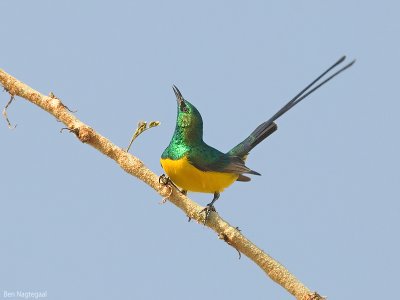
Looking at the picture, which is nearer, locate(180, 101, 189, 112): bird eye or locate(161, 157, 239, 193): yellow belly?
locate(161, 157, 239, 193): yellow belly

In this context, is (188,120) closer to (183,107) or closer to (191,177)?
(183,107)

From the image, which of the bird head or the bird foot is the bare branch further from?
the bird head

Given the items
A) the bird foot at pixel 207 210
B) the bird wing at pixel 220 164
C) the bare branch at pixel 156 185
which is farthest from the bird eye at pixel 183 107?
the bird foot at pixel 207 210

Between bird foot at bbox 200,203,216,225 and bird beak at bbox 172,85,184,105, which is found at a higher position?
bird beak at bbox 172,85,184,105

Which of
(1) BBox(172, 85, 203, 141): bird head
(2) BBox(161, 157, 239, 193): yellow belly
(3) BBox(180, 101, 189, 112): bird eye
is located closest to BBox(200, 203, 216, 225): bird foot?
(2) BBox(161, 157, 239, 193): yellow belly

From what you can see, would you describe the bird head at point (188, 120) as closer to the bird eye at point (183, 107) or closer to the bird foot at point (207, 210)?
the bird eye at point (183, 107)

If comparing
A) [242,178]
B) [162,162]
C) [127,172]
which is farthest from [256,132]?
[127,172]

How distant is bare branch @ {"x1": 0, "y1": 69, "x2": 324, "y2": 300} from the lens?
221 inches

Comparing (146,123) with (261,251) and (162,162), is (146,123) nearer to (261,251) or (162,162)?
(162,162)

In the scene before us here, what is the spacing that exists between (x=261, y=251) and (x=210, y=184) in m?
0.87

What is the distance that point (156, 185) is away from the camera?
5902 mm

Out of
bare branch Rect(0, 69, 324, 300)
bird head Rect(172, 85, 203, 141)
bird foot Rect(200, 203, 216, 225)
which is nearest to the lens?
bare branch Rect(0, 69, 324, 300)

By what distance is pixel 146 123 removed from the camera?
577 cm

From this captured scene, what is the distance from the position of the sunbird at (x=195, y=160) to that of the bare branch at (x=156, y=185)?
0.22 m
